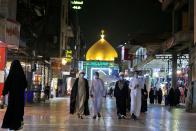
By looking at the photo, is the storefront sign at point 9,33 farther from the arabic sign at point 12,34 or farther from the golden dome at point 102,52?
the golden dome at point 102,52

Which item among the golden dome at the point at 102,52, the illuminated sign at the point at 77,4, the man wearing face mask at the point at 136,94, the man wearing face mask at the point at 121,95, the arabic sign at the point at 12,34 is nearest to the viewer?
the man wearing face mask at the point at 136,94

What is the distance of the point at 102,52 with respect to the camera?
130m

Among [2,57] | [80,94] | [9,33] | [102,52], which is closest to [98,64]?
[102,52]

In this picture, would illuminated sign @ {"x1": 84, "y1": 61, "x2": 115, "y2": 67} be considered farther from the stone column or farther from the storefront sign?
the storefront sign

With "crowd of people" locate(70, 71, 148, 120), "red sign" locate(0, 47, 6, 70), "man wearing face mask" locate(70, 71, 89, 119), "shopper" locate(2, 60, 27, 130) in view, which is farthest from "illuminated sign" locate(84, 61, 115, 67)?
"shopper" locate(2, 60, 27, 130)

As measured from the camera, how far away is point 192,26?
36.3m

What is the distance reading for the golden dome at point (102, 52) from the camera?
130625 millimetres

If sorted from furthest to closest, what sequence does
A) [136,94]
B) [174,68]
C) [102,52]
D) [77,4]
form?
[102,52] → [77,4] → [174,68] → [136,94]

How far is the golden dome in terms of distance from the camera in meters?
131

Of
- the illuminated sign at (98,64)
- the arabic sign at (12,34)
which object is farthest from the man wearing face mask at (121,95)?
the illuminated sign at (98,64)

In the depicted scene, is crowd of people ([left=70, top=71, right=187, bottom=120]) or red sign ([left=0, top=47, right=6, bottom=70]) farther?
red sign ([left=0, top=47, right=6, bottom=70])

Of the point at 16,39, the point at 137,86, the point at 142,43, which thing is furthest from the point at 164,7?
the point at 137,86

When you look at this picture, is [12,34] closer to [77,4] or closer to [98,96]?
[98,96]

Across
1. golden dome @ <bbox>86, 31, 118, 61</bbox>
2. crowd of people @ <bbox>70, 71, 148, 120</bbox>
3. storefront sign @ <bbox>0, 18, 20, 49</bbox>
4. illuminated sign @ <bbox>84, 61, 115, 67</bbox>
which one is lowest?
A: crowd of people @ <bbox>70, 71, 148, 120</bbox>
